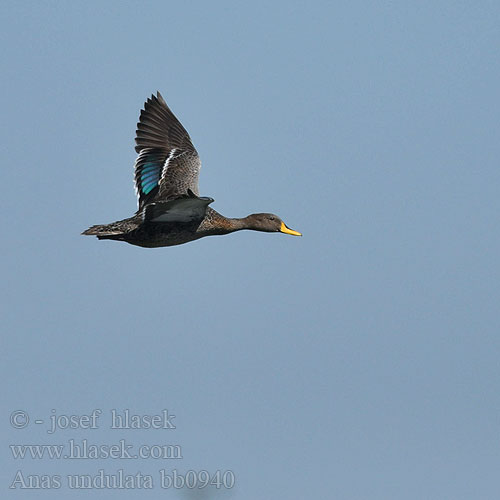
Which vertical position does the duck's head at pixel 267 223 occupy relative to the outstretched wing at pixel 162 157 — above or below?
below

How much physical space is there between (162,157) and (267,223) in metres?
3.26

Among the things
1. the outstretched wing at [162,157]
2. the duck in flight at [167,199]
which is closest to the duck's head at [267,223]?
the duck in flight at [167,199]

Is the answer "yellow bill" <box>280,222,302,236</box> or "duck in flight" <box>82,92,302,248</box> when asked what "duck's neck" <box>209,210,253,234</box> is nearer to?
"duck in flight" <box>82,92,302,248</box>

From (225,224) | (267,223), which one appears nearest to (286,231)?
(267,223)

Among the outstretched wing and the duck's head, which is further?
the outstretched wing

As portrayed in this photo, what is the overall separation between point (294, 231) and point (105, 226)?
16.1 feet

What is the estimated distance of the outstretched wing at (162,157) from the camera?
999 inches

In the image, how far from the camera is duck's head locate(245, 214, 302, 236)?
24984mm

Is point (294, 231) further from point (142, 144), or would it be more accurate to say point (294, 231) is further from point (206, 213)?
point (142, 144)

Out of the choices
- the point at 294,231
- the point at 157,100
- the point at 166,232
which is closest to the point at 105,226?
the point at 166,232

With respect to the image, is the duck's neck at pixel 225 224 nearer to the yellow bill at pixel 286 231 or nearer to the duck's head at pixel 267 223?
the duck's head at pixel 267 223

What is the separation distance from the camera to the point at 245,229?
2503 cm

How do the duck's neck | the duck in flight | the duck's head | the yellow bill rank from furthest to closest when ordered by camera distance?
the yellow bill < the duck's head < the duck's neck < the duck in flight

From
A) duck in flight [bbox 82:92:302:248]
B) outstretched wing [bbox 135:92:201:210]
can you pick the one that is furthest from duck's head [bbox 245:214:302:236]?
outstretched wing [bbox 135:92:201:210]
